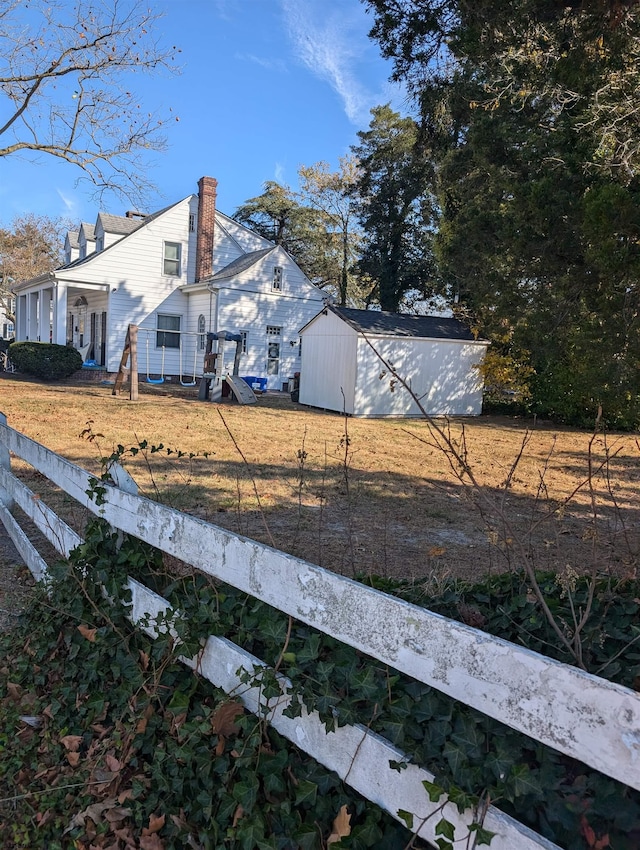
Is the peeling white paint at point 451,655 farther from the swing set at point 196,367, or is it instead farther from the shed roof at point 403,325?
the shed roof at point 403,325

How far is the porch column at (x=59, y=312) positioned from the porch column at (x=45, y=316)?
3.43 meters

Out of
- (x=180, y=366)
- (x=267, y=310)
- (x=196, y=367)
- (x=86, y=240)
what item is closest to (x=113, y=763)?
(x=180, y=366)

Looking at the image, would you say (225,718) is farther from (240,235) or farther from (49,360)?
(240,235)

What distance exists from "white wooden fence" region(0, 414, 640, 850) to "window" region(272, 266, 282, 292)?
76.1 feet

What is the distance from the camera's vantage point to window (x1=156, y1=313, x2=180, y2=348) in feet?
79.9

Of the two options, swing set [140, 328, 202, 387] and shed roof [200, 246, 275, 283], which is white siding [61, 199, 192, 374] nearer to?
swing set [140, 328, 202, 387]

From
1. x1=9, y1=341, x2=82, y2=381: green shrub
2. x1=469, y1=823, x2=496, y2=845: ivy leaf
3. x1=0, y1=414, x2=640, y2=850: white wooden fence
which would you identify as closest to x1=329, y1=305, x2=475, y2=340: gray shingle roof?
x1=9, y1=341, x2=82, y2=381: green shrub

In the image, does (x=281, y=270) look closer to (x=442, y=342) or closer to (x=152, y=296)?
(x=152, y=296)

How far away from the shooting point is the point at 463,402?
1950cm

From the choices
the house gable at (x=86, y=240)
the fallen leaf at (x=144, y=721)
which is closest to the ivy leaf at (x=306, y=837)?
the fallen leaf at (x=144, y=721)

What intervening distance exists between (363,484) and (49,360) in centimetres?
1648

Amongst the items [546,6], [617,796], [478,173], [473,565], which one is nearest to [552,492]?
[473,565]

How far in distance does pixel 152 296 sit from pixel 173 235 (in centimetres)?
Result: 269

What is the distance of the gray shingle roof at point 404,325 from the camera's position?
1791cm
